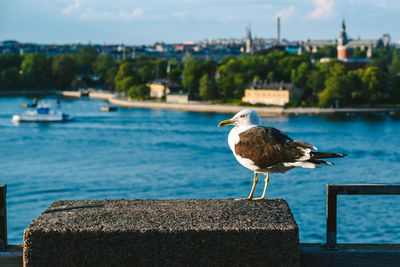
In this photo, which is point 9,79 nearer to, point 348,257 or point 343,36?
point 343,36

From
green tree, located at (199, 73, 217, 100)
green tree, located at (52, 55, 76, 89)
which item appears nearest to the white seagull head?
green tree, located at (199, 73, 217, 100)

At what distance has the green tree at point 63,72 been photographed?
2948 inches

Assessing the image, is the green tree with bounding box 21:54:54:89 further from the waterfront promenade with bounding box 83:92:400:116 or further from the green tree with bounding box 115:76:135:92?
the waterfront promenade with bounding box 83:92:400:116

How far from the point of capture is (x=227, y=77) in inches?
2148

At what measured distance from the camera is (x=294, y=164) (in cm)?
197

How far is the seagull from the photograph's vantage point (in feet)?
6.36

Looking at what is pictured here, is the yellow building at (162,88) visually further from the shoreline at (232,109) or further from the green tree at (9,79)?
the green tree at (9,79)

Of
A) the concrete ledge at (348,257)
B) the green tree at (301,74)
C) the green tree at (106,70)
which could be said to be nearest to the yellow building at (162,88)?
the green tree at (106,70)

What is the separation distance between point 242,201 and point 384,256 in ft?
1.44

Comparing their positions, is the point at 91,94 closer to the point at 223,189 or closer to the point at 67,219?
the point at 223,189

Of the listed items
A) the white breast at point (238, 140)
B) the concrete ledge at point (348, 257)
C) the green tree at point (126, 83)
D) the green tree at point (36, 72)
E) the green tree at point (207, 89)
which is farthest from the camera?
the green tree at point (36, 72)

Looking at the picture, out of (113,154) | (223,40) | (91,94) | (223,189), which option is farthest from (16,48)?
(223,189)

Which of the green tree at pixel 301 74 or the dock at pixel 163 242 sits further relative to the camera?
the green tree at pixel 301 74

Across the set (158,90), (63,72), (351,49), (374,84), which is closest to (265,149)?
(374,84)
